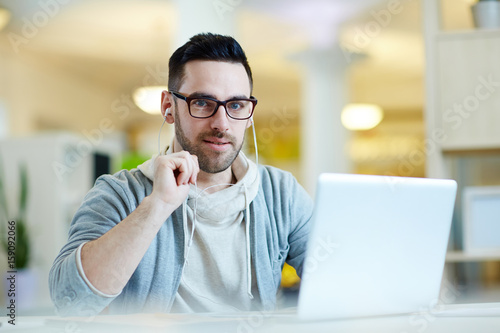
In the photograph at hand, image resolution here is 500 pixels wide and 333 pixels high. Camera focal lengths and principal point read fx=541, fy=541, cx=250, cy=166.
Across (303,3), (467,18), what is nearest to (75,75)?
(303,3)

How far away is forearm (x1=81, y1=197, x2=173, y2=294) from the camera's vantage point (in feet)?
3.82

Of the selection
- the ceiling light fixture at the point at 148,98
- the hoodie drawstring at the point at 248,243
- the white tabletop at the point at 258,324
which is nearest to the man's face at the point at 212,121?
the hoodie drawstring at the point at 248,243

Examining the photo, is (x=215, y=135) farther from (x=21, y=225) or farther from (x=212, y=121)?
(x=21, y=225)

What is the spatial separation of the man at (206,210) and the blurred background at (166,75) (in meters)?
0.95

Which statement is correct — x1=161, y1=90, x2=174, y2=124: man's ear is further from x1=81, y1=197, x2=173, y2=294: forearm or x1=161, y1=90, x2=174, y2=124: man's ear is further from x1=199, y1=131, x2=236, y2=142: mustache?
x1=81, y1=197, x2=173, y2=294: forearm

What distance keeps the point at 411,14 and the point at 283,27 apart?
1.27 m

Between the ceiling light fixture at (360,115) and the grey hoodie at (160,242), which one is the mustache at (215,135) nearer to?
the grey hoodie at (160,242)

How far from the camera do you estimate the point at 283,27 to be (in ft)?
18.4

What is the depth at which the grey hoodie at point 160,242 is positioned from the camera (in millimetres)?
1192

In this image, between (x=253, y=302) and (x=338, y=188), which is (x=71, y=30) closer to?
(x=253, y=302)

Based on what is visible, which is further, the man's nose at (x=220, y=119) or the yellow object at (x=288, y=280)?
the yellow object at (x=288, y=280)

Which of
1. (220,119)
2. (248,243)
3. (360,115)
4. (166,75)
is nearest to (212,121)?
(220,119)

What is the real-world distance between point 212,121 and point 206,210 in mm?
235

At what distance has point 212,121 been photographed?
55.9 inches
